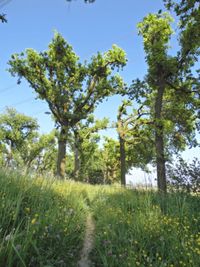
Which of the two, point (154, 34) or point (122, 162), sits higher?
point (154, 34)

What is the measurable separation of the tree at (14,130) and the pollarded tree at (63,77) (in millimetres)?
22379

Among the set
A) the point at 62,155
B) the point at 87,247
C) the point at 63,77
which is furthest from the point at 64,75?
the point at 87,247

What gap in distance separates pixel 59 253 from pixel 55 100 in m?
14.2

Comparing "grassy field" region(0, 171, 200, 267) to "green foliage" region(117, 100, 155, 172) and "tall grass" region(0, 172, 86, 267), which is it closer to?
"tall grass" region(0, 172, 86, 267)

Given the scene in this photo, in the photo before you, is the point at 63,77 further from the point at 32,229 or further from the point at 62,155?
the point at 32,229

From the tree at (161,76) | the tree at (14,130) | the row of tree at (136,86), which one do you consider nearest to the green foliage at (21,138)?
the tree at (14,130)

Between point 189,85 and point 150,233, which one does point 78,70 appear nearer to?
point 189,85

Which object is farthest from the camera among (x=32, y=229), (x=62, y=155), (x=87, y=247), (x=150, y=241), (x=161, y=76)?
(x=62, y=155)

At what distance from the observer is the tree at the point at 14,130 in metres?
37.9

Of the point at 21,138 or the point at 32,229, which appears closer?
the point at 32,229

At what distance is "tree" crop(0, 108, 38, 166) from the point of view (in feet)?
124

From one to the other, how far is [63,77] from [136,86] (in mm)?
6718

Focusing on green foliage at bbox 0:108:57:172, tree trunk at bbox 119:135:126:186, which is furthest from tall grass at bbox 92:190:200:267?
green foliage at bbox 0:108:57:172

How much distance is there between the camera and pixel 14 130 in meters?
38.6
